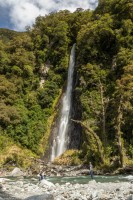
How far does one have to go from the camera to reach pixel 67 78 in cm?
5522

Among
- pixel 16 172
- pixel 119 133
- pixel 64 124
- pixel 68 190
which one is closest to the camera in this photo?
pixel 68 190

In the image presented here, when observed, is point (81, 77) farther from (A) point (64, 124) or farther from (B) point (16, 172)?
(B) point (16, 172)

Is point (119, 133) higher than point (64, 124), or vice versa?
point (64, 124)

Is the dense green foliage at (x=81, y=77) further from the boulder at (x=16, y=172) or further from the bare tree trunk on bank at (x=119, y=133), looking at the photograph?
the boulder at (x=16, y=172)

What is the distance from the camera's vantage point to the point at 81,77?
159ft

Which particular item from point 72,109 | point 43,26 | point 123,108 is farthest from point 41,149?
point 43,26

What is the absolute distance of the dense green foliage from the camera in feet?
124

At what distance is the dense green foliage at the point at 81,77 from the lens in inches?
1494

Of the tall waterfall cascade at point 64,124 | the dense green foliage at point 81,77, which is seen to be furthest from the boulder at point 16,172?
the tall waterfall cascade at point 64,124

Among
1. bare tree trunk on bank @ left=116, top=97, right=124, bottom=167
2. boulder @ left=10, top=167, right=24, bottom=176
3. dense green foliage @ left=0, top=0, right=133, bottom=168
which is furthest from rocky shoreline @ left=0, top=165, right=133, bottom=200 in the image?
dense green foliage @ left=0, top=0, right=133, bottom=168

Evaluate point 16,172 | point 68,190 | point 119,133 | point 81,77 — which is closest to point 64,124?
point 81,77

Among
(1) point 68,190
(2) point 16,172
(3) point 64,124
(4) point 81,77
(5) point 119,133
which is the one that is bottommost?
(1) point 68,190

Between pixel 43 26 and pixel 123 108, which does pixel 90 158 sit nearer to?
pixel 123 108

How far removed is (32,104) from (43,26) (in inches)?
724
